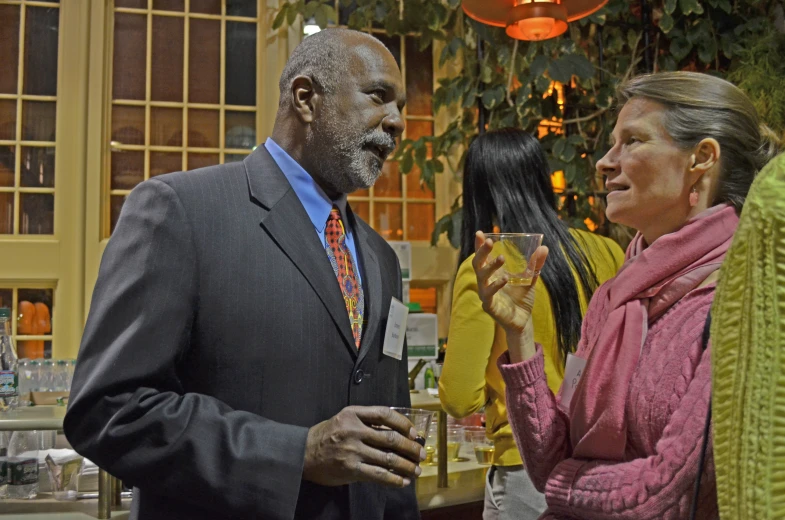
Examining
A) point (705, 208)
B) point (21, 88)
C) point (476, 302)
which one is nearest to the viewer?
point (705, 208)

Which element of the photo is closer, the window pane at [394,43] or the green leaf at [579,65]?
the green leaf at [579,65]

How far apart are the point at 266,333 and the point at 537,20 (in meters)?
2.04

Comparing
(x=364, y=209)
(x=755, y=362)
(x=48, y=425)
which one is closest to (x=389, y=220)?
(x=364, y=209)

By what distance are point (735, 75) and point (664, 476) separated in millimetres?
2960

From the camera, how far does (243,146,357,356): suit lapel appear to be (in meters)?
1.38

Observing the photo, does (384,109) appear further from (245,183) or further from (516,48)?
(516,48)

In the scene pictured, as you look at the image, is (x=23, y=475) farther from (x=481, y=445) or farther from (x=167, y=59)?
(x=167, y=59)

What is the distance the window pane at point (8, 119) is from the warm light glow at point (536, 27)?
129 inches

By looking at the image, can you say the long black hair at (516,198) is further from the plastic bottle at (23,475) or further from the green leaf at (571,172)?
the green leaf at (571,172)

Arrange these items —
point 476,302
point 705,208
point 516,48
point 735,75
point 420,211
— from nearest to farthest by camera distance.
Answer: point 705,208 < point 476,302 < point 735,75 < point 516,48 < point 420,211

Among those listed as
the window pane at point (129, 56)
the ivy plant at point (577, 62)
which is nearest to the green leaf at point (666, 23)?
the ivy plant at point (577, 62)

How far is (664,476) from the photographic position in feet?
3.59

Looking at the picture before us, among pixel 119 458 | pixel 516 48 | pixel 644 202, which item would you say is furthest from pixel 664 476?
pixel 516 48

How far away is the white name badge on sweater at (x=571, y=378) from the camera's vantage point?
53.9 inches
